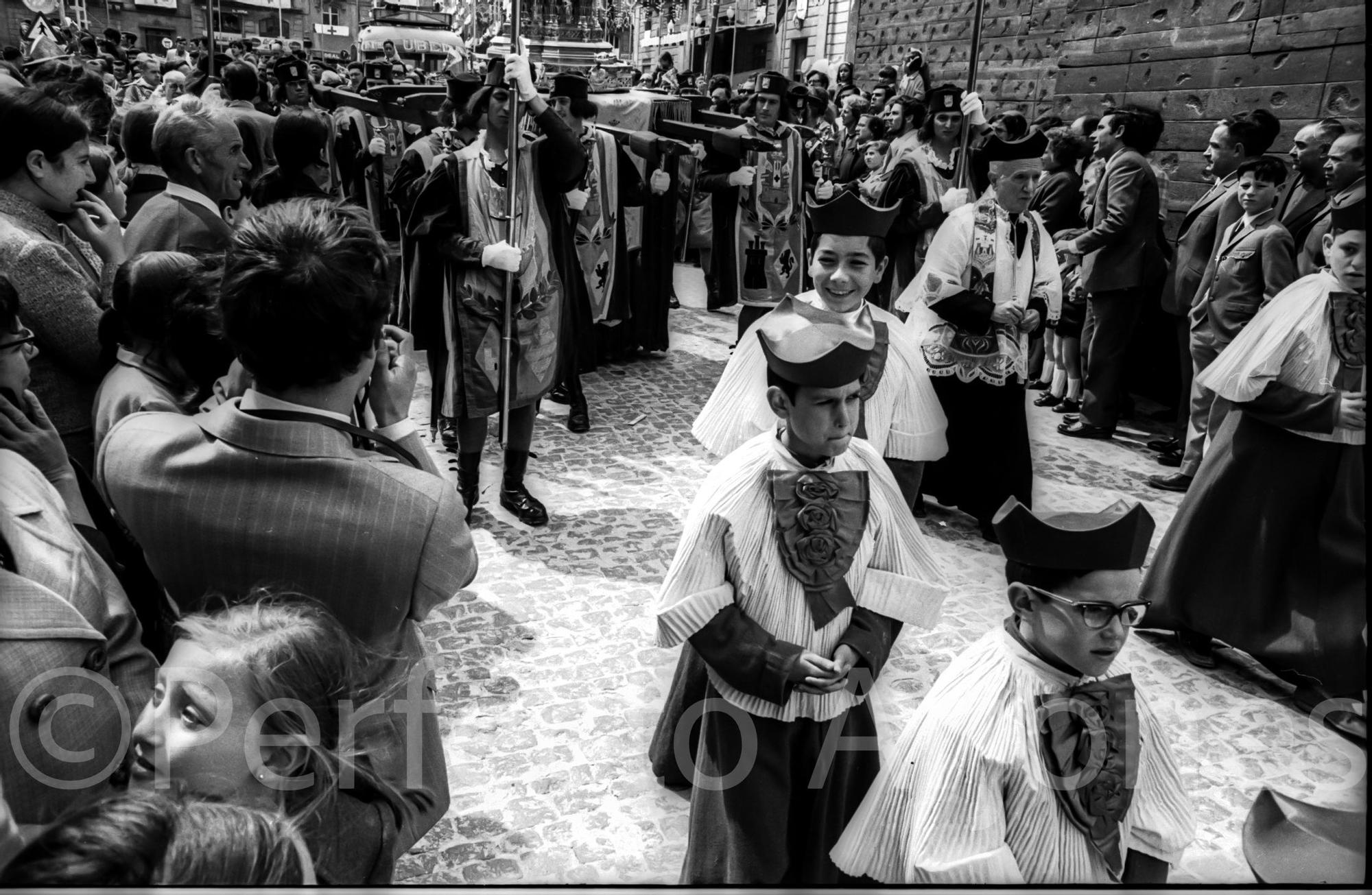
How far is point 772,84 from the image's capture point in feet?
21.5

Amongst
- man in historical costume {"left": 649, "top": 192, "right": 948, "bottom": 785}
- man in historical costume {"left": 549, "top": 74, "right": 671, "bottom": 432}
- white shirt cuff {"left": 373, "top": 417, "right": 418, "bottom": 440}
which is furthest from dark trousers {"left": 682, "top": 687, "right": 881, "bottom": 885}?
man in historical costume {"left": 549, "top": 74, "right": 671, "bottom": 432}

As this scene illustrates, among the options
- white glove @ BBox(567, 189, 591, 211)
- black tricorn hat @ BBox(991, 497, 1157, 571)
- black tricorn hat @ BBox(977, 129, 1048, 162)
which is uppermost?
black tricorn hat @ BBox(977, 129, 1048, 162)

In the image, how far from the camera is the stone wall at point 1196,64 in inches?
253

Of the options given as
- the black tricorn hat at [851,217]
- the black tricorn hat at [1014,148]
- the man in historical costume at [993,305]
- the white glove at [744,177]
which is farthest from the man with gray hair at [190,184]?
the white glove at [744,177]

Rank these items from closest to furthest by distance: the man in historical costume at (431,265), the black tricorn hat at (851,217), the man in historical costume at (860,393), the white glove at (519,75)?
1. the man in historical costume at (860,393)
2. the black tricorn hat at (851,217)
3. the white glove at (519,75)
4. the man in historical costume at (431,265)

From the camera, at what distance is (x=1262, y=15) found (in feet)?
22.6

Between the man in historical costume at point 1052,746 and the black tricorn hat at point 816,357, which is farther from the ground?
the black tricorn hat at point 816,357

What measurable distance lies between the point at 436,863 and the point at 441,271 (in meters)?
2.80

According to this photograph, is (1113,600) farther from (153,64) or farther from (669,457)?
(153,64)

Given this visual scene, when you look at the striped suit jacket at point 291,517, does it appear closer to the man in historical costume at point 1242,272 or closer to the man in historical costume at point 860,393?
the man in historical costume at point 860,393

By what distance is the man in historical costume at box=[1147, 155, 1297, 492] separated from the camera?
15.4ft

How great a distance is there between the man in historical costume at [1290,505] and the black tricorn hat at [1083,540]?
194 centimetres

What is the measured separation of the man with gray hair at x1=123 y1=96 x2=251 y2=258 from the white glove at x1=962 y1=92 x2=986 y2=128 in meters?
2.98

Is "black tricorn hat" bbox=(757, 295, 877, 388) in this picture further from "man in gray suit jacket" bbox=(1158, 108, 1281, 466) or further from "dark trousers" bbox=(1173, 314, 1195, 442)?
"dark trousers" bbox=(1173, 314, 1195, 442)
